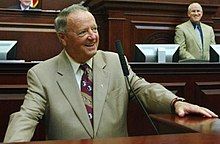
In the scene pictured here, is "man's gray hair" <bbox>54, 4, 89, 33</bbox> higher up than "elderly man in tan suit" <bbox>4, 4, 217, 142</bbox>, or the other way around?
"man's gray hair" <bbox>54, 4, 89, 33</bbox>

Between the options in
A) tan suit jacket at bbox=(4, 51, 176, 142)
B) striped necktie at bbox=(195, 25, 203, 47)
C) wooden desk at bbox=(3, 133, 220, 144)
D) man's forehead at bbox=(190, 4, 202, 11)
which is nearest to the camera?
wooden desk at bbox=(3, 133, 220, 144)

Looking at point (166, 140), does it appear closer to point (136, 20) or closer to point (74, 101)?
point (74, 101)

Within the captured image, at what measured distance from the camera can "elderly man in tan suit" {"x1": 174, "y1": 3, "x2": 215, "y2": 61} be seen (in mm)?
3754

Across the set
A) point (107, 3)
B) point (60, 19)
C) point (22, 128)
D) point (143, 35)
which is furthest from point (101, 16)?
point (22, 128)

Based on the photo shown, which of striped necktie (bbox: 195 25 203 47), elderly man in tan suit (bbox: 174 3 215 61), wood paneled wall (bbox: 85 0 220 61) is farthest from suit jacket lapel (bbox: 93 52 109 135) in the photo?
striped necktie (bbox: 195 25 203 47)

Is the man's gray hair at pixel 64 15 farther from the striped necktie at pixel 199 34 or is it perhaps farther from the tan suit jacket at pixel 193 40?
the striped necktie at pixel 199 34

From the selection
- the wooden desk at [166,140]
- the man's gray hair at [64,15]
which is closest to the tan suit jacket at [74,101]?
the man's gray hair at [64,15]

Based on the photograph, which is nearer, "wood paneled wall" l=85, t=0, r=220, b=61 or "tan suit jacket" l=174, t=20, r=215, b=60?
"wood paneled wall" l=85, t=0, r=220, b=61

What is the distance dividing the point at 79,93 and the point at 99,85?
0.32ft

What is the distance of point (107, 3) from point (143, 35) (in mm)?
483

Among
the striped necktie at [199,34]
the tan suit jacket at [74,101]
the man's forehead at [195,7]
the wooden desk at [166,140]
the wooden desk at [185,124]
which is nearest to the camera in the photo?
the wooden desk at [166,140]

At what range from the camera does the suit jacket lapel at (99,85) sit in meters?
1.54

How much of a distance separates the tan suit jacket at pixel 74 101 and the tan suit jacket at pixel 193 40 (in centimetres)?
222

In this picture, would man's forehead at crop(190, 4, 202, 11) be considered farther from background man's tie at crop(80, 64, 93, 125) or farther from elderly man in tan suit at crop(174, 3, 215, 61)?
background man's tie at crop(80, 64, 93, 125)
